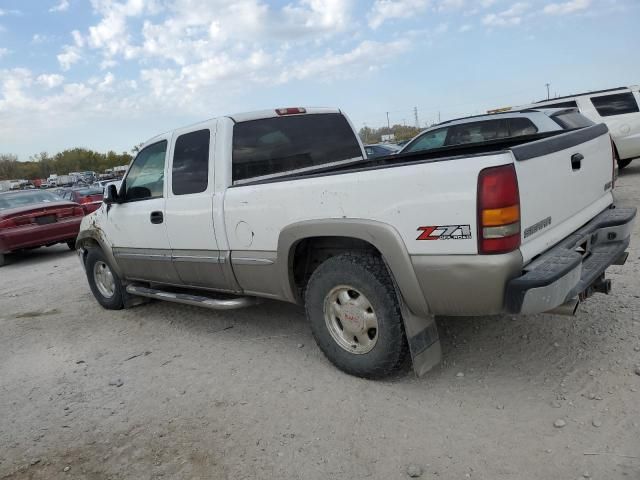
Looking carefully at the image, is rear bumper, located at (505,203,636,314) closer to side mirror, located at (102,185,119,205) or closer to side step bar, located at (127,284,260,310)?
side step bar, located at (127,284,260,310)

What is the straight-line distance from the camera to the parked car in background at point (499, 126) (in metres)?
7.50

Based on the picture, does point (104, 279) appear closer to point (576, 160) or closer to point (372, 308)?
point (372, 308)

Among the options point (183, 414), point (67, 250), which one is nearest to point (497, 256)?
point (183, 414)

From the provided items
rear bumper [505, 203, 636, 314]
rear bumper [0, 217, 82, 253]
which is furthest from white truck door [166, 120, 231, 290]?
rear bumper [0, 217, 82, 253]

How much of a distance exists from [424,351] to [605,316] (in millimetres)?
1720

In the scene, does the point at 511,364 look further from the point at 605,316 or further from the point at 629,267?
the point at 629,267

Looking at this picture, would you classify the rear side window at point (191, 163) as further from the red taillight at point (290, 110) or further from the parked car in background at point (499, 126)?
the parked car in background at point (499, 126)

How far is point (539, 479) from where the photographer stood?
237 centimetres

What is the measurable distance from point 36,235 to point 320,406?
9097 millimetres

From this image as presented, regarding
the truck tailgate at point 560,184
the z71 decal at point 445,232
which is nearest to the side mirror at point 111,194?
the z71 decal at point 445,232

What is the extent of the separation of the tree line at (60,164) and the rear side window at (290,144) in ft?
355

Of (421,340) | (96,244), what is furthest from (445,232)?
(96,244)

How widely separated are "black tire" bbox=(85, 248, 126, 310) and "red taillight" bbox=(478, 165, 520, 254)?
→ 445 cm

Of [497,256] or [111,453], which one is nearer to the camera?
[497,256]
